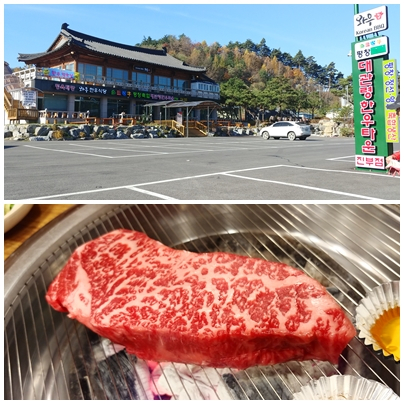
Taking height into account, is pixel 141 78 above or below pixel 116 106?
above

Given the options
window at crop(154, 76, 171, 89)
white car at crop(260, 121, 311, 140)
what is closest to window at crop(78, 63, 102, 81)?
window at crop(154, 76, 171, 89)

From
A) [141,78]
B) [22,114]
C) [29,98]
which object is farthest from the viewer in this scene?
[141,78]

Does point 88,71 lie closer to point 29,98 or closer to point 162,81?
point 29,98

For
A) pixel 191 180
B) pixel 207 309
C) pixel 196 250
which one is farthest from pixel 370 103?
pixel 207 309

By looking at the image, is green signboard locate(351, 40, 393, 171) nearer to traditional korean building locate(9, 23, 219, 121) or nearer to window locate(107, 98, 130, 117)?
traditional korean building locate(9, 23, 219, 121)

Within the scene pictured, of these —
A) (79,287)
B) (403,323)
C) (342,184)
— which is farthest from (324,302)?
(342,184)

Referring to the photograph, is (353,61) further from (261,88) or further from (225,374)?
(261,88)

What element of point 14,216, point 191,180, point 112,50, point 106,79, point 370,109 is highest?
point 112,50
